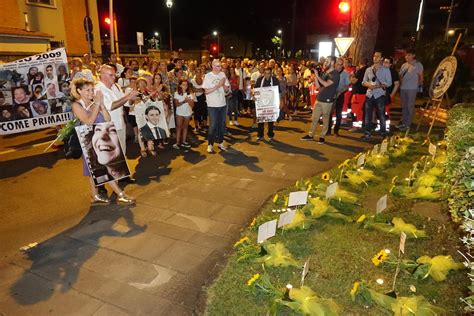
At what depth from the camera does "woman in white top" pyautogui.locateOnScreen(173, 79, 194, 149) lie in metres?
8.25

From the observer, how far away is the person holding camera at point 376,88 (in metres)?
9.25

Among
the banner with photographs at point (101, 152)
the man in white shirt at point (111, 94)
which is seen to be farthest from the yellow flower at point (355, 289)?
the man in white shirt at point (111, 94)

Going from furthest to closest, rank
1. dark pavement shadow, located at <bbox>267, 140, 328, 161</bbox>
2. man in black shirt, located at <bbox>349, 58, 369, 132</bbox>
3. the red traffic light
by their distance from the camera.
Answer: the red traffic light < man in black shirt, located at <bbox>349, 58, 369, 132</bbox> < dark pavement shadow, located at <bbox>267, 140, 328, 161</bbox>

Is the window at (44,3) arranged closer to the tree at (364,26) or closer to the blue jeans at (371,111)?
the tree at (364,26)

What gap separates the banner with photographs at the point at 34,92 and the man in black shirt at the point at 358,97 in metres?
7.91

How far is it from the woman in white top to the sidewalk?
1771 millimetres

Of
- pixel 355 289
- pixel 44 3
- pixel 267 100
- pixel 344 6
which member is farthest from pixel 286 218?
pixel 44 3

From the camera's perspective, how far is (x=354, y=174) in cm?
594

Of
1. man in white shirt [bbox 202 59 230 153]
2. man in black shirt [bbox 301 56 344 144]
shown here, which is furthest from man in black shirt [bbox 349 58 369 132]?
man in white shirt [bbox 202 59 230 153]

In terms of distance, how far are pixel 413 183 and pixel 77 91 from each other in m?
5.24

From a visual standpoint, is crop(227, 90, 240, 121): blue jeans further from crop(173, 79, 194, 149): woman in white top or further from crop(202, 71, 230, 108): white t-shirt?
crop(202, 71, 230, 108): white t-shirt

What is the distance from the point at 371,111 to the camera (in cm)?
962

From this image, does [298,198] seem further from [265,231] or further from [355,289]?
[355,289]

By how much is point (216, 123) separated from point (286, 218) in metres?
4.28
